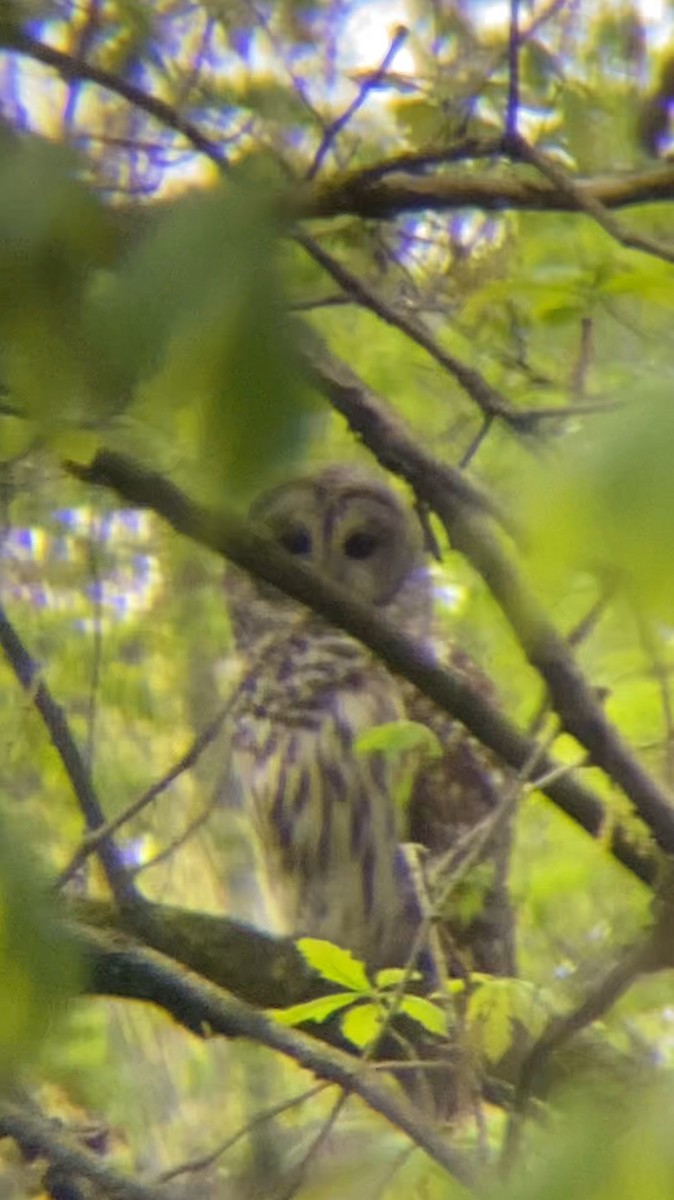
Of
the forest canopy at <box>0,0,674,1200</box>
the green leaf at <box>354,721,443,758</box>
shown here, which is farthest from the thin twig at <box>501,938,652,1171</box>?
the green leaf at <box>354,721,443,758</box>

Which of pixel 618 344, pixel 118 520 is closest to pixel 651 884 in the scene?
pixel 618 344

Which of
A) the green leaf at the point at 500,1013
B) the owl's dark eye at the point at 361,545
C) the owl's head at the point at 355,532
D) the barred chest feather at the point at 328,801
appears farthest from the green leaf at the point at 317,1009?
the owl's dark eye at the point at 361,545

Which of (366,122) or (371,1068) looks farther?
(366,122)

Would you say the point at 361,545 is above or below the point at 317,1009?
below

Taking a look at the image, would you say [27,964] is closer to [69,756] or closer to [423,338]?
[423,338]

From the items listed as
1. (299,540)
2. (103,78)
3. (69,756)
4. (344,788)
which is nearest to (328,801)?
(344,788)

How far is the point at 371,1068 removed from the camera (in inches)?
77.9

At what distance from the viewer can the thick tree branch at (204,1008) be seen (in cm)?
190

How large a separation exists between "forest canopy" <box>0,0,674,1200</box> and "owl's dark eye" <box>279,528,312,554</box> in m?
0.36

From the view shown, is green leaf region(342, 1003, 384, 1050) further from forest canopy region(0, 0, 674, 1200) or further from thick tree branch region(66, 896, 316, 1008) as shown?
thick tree branch region(66, 896, 316, 1008)

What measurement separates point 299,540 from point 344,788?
0.69m

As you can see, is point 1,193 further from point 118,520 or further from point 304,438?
point 118,520

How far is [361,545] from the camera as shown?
13.8ft

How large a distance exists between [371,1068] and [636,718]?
637 millimetres
